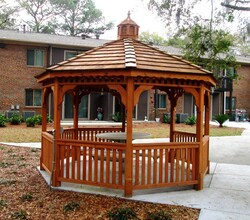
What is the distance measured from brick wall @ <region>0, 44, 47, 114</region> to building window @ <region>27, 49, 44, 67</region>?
0.32m

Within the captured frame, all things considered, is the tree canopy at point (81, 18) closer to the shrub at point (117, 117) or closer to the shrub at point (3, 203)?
the shrub at point (117, 117)

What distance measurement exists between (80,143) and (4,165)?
3.43 m

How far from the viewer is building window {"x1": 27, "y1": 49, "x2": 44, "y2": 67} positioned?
74.4ft

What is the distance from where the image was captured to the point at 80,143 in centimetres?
611

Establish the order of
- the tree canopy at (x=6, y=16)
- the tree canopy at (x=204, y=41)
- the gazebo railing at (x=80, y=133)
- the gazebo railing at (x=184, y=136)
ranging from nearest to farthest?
the gazebo railing at (x=184, y=136)
the gazebo railing at (x=80, y=133)
the tree canopy at (x=204, y=41)
the tree canopy at (x=6, y=16)

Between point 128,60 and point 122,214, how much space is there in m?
2.85

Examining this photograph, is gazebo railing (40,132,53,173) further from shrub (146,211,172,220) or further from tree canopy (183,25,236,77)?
tree canopy (183,25,236,77)

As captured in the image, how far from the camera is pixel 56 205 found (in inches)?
208

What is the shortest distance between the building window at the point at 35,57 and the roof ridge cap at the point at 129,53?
661 inches

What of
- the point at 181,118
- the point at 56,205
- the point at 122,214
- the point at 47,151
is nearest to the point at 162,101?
the point at 181,118

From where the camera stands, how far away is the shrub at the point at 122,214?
→ 469 cm

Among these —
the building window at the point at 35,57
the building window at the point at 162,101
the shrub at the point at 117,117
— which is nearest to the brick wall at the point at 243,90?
the building window at the point at 162,101

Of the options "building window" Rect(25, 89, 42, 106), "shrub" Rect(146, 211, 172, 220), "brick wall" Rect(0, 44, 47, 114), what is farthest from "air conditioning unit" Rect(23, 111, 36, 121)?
"shrub" Rect(146, 211, 172, 220)

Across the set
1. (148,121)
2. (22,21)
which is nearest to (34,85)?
(148,121)
